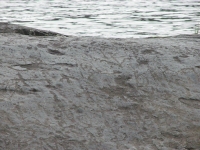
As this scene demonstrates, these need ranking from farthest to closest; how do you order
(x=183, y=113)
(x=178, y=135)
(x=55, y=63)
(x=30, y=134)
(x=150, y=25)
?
1. (x=150, y=25)
2. (x=55, y=63)
3. (x=183, y=113)
4. (x=178, y=135)
5. (x=30, y=134)

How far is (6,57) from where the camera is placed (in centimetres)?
275

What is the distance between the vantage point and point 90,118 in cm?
242

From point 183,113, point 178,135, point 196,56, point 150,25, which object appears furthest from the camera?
point 150,25

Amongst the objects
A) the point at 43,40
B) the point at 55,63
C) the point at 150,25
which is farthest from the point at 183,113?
the point at 150,25

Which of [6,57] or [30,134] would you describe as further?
[6,57]

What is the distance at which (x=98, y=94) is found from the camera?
2588mm

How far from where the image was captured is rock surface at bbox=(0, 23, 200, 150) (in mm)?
2291

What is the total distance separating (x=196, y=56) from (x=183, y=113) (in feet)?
1.90

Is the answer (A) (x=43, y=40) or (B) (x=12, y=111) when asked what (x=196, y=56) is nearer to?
(A) (x=43, y=40)

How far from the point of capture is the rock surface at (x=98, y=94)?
2.29 m

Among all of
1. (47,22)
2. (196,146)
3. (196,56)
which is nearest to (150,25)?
(47,22)

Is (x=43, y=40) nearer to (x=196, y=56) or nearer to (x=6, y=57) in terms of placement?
(x=6, y=57)

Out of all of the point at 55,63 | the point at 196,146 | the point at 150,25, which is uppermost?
the point at 55,63

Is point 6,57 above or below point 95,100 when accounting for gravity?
above
